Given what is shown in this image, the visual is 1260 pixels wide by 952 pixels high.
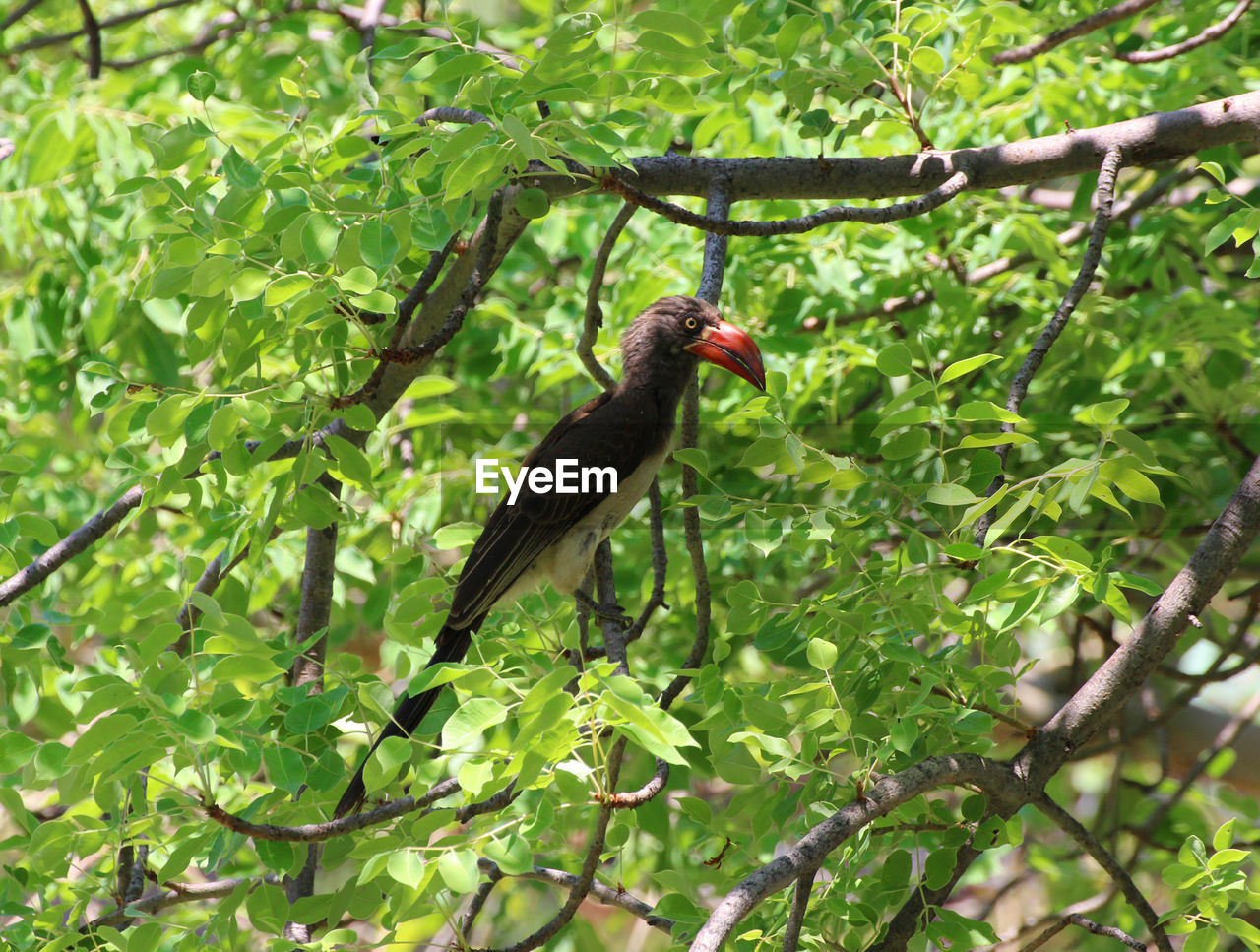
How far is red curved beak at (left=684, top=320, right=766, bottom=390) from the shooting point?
300 cm

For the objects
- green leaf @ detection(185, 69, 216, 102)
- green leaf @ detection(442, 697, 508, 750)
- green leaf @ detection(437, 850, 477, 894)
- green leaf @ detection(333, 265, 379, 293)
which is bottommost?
green leaf @ detection(437, 850, 477, 894)

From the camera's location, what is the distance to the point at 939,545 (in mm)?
2049

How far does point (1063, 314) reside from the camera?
231cm

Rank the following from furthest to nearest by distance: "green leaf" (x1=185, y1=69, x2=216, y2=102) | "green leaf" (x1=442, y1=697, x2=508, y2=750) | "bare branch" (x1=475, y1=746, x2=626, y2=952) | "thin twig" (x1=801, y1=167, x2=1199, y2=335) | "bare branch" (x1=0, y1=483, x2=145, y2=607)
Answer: "thin twig" (x1=801, y1=167, x2=1199, y2=335) < "bare branch" (x1=0, y1=483, x2=145, y2=607) < "green leaf" (x1=185, y1=69, x2=216, y2=102) < "bare branch" (x1=475, y1=746, x2=626, y2=952) < "green leaf" (x1=442, y1=697, x2=508, y2=750)

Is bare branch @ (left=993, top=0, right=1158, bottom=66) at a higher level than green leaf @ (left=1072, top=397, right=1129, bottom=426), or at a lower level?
higher

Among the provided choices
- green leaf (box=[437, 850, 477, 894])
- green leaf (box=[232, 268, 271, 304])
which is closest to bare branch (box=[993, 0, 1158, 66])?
green leaf (box=[232, 268, 271, 304])

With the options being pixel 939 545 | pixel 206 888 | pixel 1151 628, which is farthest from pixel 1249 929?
pixel 206 888

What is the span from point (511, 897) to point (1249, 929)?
10.7 ft

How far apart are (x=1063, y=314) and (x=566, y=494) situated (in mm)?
1374

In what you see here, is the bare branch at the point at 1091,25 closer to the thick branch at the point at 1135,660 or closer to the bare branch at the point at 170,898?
the thick branch at the point at 1135,660

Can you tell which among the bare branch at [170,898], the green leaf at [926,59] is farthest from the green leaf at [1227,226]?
the bare branch at [170,898]

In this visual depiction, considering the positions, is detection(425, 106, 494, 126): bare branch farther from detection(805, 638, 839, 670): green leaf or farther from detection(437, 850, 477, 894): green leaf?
detection(437, 850, 477, 894): green leaf

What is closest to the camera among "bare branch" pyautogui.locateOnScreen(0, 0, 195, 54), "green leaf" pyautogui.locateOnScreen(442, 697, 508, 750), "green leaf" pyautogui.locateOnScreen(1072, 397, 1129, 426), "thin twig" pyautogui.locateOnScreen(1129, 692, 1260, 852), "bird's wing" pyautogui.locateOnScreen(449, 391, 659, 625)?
"green leaf" pyautogui.locateOnScreen(442, 697, 508, 750)

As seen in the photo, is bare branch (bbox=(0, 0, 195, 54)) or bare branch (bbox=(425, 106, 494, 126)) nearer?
bare branch (bbox=(425, 106, 494, 126))
